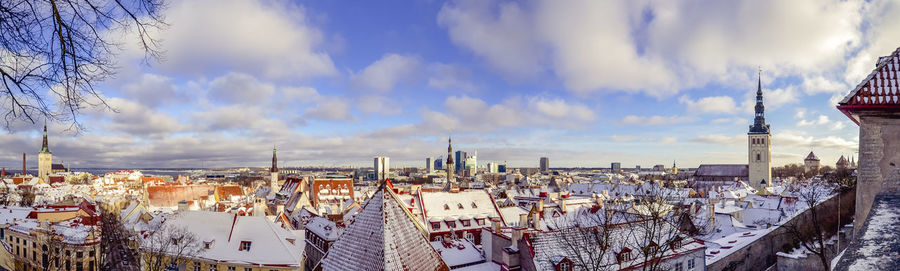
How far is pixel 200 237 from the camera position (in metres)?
32.2

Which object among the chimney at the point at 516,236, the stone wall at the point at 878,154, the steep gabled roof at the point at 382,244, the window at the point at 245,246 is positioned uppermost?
the stone wall at the point at 878,154

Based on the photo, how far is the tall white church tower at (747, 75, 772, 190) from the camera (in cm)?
11950

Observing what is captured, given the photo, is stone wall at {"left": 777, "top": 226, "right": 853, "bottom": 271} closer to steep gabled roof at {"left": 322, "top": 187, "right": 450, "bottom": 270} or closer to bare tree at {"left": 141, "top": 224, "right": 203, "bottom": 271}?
steep gabled roof at {"left": 322, "top": 187, "right": 450, "bottom": 270}

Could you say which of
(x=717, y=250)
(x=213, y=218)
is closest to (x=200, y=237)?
(x=213, y=218)

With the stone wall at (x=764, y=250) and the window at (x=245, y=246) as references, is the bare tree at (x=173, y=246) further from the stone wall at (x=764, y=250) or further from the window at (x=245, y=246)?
the stone wall at (x=764, y=250)

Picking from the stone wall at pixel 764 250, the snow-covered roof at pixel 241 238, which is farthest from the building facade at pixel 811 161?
the snow-covered roof at pixel 241 238

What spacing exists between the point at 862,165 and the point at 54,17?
14.7 metres

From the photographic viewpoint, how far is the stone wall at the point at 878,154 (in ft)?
32.3

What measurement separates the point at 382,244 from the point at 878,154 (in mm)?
12068

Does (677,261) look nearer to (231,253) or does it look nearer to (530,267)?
(530,267)

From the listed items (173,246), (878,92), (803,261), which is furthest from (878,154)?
(173,246)

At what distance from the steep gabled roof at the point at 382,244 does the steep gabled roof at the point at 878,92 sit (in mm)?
→ 11245

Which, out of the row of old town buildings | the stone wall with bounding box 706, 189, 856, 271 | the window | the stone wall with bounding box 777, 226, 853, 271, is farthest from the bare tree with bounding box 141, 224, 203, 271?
the stone wall with bounding box 777, 226, 853, 271

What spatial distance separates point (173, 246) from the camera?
3081cm
